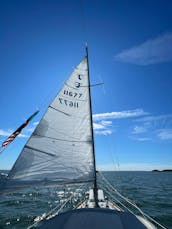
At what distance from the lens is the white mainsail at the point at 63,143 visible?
30.8 feet

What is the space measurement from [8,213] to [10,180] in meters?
12.8

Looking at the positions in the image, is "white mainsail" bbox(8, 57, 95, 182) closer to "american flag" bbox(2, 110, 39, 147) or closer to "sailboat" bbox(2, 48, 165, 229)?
"sailboat" bbox(2, 48, 165, 229)

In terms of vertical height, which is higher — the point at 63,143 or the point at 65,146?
the point at 63,143

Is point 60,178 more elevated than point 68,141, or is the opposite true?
point 68,141

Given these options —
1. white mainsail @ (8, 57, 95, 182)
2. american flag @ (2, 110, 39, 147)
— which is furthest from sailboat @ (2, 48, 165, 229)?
american flag @ (2, 110, 39, 147)

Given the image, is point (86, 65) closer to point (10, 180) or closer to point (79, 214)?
point (10, 180)

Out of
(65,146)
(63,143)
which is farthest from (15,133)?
(65,146)

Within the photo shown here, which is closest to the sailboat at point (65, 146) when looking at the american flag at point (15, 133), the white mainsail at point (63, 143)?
the white mainsail at point (63, 143)

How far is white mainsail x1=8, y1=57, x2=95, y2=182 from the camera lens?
9.39m

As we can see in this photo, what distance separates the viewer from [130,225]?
18.2 ft

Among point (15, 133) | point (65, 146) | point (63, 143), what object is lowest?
point (65, 146)

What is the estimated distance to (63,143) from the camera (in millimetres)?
10281

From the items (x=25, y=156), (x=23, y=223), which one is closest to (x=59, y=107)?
(x=25, y=156)

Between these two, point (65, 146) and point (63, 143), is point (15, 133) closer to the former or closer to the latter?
point (63, 143)
